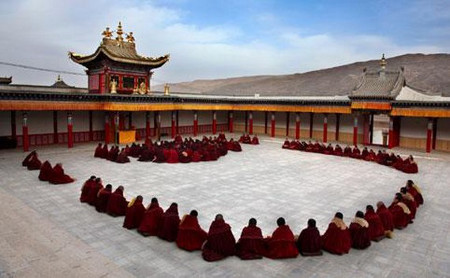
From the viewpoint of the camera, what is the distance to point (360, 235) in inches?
352

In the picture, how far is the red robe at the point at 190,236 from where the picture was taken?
8.79 meters

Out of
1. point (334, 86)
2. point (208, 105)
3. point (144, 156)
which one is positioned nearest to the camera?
point (144, 156)

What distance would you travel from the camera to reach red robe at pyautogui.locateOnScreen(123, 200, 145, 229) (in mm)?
10148

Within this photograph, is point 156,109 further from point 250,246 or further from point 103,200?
point 250,246

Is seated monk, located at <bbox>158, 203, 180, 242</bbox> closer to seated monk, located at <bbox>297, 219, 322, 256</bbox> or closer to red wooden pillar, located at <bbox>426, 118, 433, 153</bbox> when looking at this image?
seated monk, located at <bbox>297, 219, 322, 256</bbox>

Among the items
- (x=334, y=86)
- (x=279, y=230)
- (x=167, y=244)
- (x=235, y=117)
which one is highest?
(x=334, y=86)

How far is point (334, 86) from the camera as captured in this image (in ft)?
329

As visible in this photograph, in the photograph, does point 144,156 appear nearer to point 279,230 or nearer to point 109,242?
point 109,242

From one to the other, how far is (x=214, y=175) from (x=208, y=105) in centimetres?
2021

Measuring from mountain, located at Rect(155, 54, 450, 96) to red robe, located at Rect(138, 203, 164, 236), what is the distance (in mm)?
61853

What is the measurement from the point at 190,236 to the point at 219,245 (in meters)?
0.91

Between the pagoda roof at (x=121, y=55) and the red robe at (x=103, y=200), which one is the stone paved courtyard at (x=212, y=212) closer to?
the red robe at (x=103, y=200)

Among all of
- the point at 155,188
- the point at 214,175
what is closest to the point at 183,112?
the point at 214,175

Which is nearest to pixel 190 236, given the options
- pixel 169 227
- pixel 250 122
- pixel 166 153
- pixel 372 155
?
pixel 169 227
